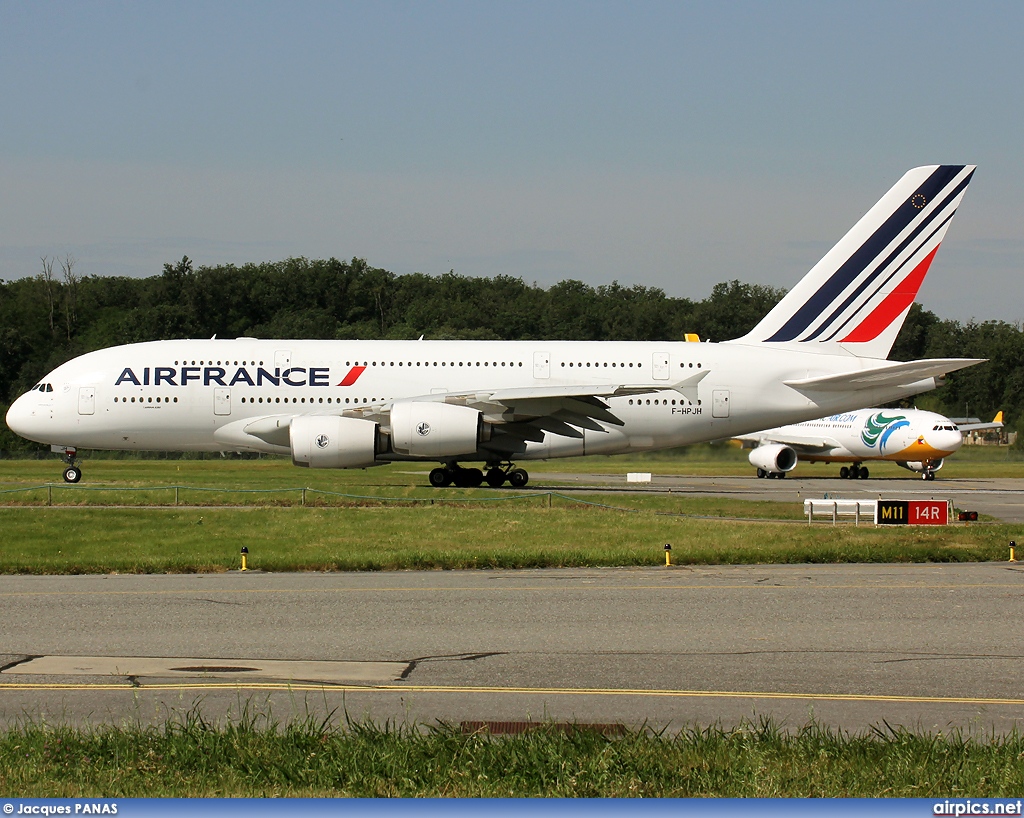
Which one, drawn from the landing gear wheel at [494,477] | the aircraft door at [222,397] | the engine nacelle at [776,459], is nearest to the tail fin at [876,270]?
the landing gear wheel at [494,477]

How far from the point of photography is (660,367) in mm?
32781

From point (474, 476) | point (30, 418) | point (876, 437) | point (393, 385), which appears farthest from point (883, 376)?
point (30, 418)

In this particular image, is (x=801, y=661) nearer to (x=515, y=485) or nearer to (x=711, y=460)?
(x=515, y=485)

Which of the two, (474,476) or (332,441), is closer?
(332,441)

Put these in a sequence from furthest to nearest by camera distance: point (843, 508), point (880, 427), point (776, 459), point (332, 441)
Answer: point (880, 427) → point (776, 459) → point (332, 441) → point (843, 508)

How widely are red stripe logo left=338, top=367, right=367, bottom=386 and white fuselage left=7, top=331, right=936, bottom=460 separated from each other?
27 mm

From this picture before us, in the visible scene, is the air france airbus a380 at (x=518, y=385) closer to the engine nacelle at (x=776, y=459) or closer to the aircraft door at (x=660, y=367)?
the aircraft door at (x=660, y=367)

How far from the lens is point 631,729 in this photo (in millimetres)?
7621

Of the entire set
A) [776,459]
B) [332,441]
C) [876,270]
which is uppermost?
[876,270]

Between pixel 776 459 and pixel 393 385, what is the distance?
21.3m

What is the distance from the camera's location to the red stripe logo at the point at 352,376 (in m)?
32.0

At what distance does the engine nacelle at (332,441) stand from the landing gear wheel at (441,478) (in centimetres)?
261

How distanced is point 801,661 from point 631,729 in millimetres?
3071

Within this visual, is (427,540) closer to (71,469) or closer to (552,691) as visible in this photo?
(552,691)
